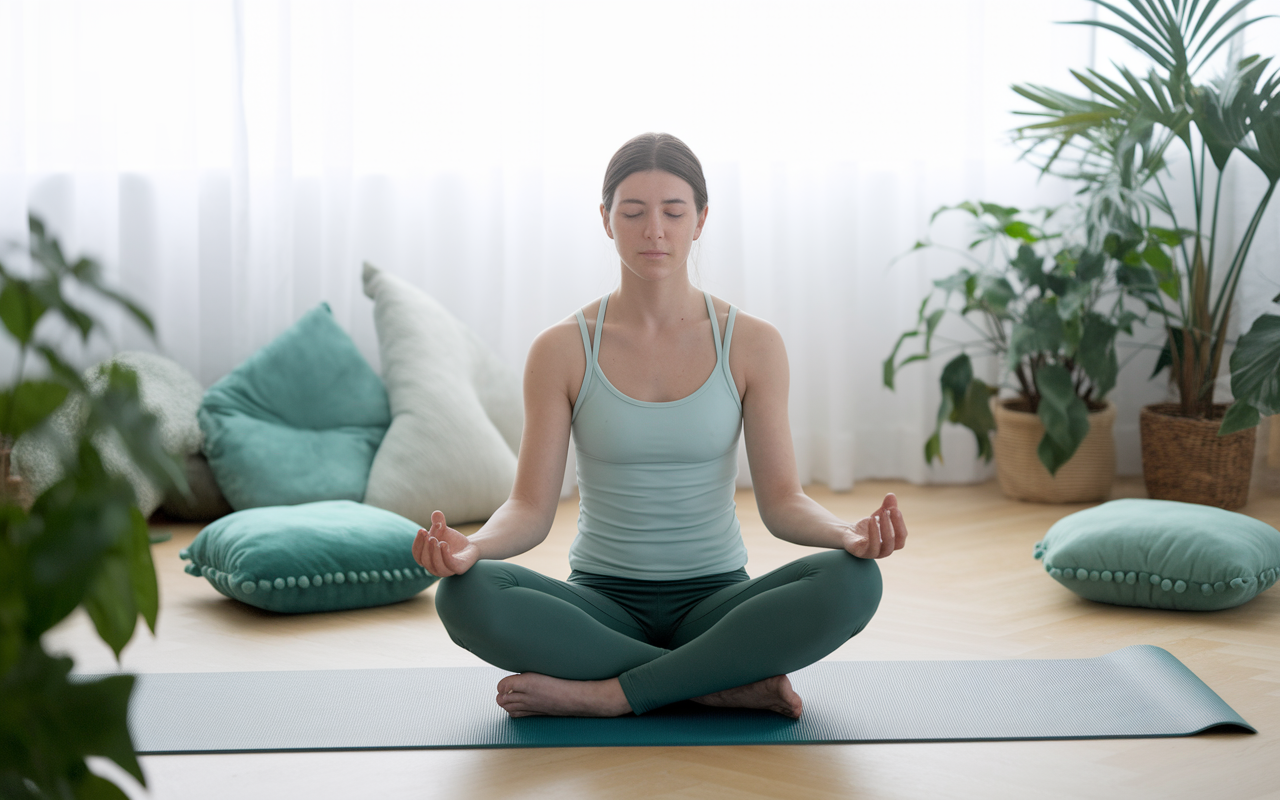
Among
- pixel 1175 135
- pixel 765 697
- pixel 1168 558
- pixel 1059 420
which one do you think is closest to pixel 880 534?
pixel 765 697

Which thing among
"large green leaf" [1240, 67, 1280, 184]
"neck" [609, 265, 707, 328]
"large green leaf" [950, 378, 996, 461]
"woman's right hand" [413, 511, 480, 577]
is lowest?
"large green leaf" [950, 378, 996, 461]

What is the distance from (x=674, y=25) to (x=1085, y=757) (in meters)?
2.69

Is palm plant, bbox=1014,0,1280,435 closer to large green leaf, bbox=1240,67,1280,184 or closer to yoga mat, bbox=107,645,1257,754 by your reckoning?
large green leaf, bbox=1240,67,1280,184

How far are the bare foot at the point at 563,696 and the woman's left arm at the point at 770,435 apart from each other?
1.09 ft

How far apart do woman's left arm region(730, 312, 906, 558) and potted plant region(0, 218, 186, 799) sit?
46.3 inches

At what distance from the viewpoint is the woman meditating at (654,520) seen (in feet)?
5.17

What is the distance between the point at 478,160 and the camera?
3.57m

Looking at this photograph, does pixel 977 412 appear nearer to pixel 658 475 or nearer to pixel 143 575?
pixel 658 475

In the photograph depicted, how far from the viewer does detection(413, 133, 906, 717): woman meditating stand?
158 centimetres

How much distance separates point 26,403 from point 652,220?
45.8 inches

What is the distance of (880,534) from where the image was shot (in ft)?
4.91

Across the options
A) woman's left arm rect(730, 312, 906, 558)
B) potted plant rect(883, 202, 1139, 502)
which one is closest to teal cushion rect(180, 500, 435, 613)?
woman's left arm rect(730, 312, 906, 558)

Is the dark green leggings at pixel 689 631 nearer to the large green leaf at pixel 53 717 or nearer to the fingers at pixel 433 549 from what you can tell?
the fingers at pixel 433 549

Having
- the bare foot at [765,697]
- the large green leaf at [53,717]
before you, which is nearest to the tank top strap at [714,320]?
the bare foot at [765,697]
